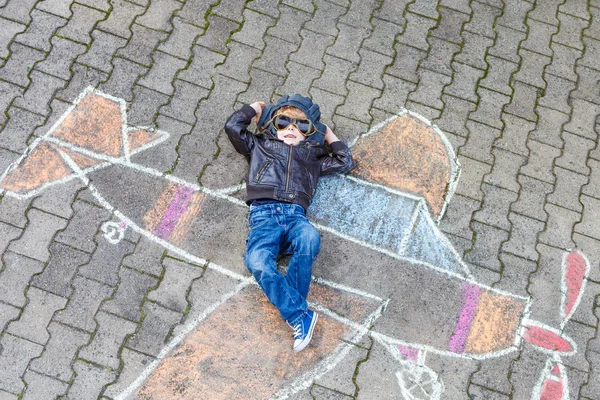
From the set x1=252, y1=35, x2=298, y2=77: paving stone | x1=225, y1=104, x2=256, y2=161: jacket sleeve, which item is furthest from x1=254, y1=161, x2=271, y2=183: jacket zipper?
x1=252, y1=35, x2=298, y2=77: paving stone

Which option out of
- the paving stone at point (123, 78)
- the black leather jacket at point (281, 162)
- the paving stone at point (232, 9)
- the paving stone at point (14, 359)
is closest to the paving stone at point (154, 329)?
the paving stone at point (14, 359)

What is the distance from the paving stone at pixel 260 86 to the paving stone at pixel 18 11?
1900 millimetres

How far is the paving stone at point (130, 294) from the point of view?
4.14m

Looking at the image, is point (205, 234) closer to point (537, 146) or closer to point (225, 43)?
point (225, 43)

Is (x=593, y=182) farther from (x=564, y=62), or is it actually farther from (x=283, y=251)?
(x=283, y=251)

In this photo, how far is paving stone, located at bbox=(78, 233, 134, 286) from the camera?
4.21 metres

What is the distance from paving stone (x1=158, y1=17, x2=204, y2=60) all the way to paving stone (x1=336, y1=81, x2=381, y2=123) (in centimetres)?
133

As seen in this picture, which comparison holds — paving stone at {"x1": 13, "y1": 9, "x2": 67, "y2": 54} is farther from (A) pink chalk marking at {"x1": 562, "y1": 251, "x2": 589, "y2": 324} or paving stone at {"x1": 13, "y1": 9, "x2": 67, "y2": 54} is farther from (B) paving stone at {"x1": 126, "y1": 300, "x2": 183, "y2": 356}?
(A) pink chalk marking at {"x1": 562, "y1": 251, "x2": 589, "y2": 324}

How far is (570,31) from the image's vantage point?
544cm

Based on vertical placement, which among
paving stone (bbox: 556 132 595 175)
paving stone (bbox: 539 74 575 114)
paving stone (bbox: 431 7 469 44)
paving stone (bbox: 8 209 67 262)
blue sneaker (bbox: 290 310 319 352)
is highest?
paving stone (bbox: 431 7 469 44)

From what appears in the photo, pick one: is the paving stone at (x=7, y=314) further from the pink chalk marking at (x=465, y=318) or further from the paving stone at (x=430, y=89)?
the paving stone at (x=430, y=89)

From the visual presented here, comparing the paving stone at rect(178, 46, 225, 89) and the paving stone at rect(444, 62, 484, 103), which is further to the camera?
the paving stone at rect(444, 62, 484, 103)

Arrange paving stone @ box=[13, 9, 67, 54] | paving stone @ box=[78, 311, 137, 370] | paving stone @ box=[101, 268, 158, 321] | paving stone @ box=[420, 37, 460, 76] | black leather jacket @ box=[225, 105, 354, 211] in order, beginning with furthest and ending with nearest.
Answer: paving stone @ box=[420, 37, 460, 76], paving stone @ box=[13, 9, 67, 54], black leather jacket @ box=[225, 105, 354, 211], paving stone @ box=[101, 268, 158, 321], paving stone @ box=[78, 311, 137, 370]

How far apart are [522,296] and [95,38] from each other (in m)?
3.89
